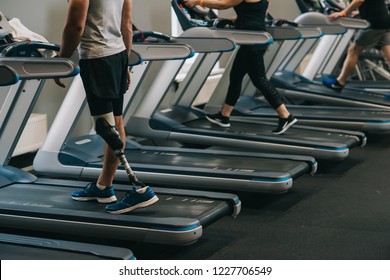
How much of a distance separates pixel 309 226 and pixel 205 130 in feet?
6.23

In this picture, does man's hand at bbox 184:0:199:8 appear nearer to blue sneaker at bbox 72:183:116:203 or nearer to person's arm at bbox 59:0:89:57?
blue sneaker at bbox 72:183:116:203

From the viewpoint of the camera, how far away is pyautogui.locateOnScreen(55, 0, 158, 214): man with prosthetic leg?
3422 millimetres

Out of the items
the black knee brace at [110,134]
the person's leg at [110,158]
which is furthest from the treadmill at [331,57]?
the black knee brace at [110,134]

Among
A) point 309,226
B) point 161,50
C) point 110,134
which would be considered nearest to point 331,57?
point 161,50

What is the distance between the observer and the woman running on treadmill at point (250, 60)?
5.64m

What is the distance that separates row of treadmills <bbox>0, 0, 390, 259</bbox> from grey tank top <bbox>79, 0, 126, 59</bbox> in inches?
4.6

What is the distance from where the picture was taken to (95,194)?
3920 mm

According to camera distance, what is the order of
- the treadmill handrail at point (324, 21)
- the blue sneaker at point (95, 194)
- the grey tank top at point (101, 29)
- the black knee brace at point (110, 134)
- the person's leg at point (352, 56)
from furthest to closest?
the person's leg at point (352, 56), the treadmill handrail at point (324, 21), the blue sneaker at point (95, 194), the black knee brace at point (110, 134), the grey tank top at point (101, 29)

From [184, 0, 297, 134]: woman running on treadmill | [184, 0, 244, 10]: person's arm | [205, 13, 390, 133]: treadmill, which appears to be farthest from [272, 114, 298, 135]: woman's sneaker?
[184, 0, 244, 10]: person's arm

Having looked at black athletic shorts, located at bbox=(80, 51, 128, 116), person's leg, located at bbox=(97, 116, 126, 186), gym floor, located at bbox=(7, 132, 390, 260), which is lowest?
gym floor, located at bbox=(7, 132, 390, 260)

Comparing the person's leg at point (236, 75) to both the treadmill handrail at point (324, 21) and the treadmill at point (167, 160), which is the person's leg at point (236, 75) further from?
the treadmill handrail at point (324, 21)

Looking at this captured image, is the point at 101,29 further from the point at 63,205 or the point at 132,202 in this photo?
the point at 63,205

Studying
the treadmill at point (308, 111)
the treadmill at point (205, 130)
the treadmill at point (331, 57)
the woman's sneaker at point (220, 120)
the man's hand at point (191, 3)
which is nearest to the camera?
the treadmill at point (205, 130)

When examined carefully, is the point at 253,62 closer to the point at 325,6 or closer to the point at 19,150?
the point at 19,150
